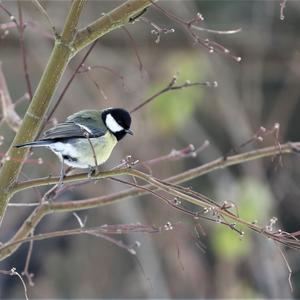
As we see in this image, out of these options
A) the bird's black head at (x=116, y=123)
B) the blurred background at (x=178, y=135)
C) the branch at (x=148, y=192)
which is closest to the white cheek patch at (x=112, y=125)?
the bird's black head at (x=116, y=123)

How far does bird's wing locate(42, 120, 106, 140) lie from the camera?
1.54 meters

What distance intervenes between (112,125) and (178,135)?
2736mm

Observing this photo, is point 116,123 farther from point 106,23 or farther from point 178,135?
point 178,135

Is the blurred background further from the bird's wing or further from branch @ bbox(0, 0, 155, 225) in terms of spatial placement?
branch @ bbox(0, 0, 155, 225)

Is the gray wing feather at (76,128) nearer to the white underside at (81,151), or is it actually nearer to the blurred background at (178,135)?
the white underside at (81,151)

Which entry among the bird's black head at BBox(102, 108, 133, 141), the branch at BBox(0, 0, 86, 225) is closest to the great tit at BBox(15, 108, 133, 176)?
the bird's black head at BBox(102, 108, 133, 141)

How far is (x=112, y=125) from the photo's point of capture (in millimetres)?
1760

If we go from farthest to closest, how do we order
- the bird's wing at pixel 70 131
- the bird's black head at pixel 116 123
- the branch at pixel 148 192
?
the bird's black head at pixel 116 123
the bird's wing at pixel 70 131
the branch at pixel 148 192

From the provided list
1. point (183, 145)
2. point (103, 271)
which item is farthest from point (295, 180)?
point (103, 271)

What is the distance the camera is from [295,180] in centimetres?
441

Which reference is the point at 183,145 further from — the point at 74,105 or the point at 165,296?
the point at 165,296

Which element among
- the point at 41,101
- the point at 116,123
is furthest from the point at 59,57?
the point at 116,123

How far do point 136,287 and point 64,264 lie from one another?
0.55 metres

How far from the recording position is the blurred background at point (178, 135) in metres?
3.70
